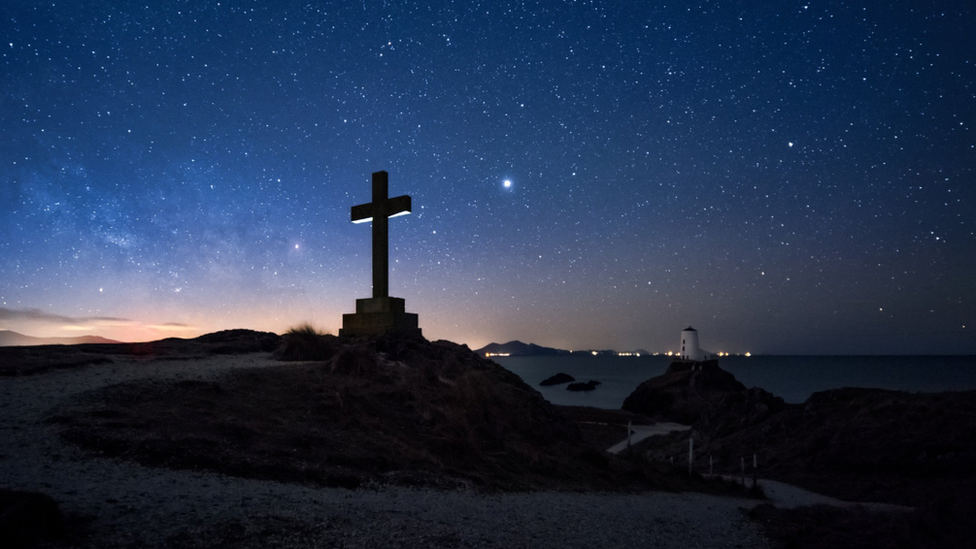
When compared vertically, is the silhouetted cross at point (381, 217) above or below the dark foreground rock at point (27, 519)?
above

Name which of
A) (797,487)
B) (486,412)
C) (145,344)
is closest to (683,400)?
(797,487)

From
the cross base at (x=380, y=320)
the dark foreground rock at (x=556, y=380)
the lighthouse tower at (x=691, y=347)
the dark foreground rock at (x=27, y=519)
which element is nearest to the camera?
the dark foreground rock at (x=27, y=519)

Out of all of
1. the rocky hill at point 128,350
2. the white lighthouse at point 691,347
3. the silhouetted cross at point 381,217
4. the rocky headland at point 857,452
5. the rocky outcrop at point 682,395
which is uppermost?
the silhouetted cross at point 381,217

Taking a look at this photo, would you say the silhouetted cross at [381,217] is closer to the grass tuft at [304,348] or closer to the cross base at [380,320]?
the cross base at [380,320]

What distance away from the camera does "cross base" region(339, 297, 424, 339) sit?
15.4 m

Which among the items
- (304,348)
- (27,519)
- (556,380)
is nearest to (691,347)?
(556,380)

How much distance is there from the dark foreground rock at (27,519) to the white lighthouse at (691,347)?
203 feet

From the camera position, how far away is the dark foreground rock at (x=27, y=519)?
3424 mm

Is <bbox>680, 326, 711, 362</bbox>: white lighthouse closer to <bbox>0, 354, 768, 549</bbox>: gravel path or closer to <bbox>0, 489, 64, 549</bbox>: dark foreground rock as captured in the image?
<bbox>0, 354, 768, 549</bbox>: gravel path

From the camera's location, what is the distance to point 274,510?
198 inches

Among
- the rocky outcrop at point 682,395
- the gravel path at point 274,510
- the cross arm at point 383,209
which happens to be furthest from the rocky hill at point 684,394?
the gravel path at point 274,510

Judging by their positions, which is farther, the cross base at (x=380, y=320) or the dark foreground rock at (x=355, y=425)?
the cross base at (x=380, y=320)

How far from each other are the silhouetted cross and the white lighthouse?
169 feet

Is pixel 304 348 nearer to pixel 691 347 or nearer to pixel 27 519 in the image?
pixel 27 519
